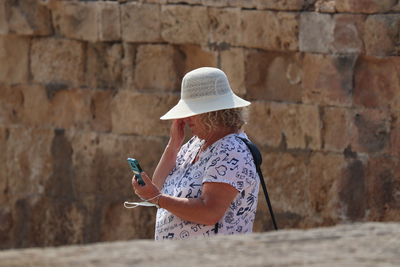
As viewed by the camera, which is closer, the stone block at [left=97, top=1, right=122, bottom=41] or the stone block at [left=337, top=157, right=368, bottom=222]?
the stone block at [left=337, top=157, right=368, bottom=222]

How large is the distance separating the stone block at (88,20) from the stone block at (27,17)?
0.31ft

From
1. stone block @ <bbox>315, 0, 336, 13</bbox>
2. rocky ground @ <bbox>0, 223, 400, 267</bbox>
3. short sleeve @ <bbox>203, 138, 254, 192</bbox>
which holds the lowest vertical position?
short sleeve @ <bbox>203, 138, 254, 192</bbox>

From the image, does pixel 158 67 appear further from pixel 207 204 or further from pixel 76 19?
pixel 207 204

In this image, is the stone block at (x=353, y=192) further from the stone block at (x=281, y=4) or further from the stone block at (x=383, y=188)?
the stone block at (x=281, y=4)

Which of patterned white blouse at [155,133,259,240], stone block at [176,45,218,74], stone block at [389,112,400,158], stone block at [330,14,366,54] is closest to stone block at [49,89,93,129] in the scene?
stone block at [176,45,218,74]

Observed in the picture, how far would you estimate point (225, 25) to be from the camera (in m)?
7.46

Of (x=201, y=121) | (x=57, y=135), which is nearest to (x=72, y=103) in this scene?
(x=57, y=135)

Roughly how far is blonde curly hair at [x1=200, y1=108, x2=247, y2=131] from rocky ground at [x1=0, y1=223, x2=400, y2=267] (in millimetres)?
1675

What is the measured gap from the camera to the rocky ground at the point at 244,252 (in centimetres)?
289

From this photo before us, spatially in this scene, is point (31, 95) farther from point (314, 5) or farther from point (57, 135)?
point (314, 5)

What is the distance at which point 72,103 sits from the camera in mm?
8500

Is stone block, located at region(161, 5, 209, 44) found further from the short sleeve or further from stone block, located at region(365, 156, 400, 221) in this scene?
the short sleeve

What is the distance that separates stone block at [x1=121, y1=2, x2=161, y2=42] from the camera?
788 cm

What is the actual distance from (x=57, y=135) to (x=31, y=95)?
15.3 inches
